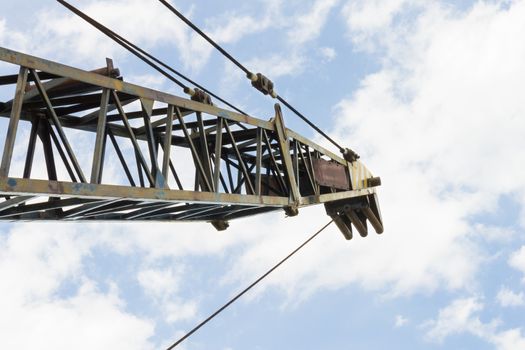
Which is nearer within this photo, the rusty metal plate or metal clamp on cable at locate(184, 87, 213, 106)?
metal clamp on cable at locate(184, 87, 213, 106)

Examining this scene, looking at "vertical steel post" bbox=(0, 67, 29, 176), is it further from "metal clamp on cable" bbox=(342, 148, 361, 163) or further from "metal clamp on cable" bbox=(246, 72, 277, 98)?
"metal clamp on cable" bbox=(342, 148, 361, 163)

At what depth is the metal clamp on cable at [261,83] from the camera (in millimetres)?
10973

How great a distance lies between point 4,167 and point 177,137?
539cm

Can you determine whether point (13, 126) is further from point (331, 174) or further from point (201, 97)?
point (331, 174)

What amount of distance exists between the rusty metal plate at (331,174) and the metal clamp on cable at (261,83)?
2.03m

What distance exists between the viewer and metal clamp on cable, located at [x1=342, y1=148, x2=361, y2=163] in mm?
13934

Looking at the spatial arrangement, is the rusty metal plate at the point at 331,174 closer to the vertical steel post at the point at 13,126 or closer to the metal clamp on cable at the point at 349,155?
the metal clamp on cable at the point at 349,155

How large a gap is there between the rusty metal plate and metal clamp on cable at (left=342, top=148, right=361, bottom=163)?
335mm

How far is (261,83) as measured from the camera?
11.1 metres

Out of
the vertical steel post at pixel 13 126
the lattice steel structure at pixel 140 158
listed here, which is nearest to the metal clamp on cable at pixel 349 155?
the lattice steel structure at pixel 140 158

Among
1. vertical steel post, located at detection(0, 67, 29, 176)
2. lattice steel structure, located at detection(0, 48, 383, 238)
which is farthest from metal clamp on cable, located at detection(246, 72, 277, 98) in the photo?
vertical steel post, located at detection(0, 67, 29, 176)

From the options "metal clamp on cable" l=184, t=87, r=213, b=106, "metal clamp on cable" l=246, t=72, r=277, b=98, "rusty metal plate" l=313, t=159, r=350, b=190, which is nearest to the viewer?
"metal clamp on cable" l=184, t=87, r=213, b=106

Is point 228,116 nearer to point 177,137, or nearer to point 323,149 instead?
point 177,137

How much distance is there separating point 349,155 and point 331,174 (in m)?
1.17
